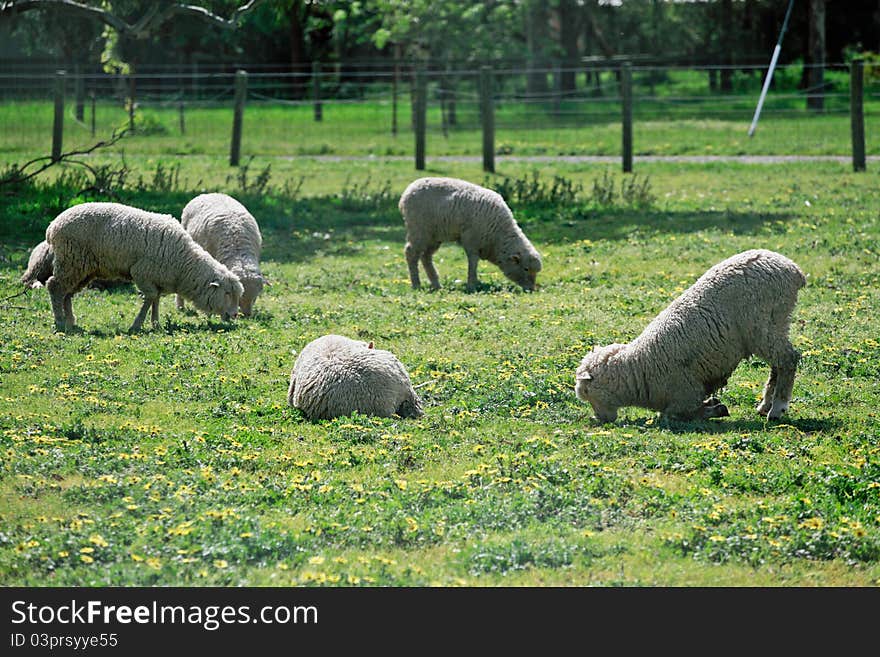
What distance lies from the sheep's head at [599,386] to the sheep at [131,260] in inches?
183

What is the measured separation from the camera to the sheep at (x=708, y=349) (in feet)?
28.6

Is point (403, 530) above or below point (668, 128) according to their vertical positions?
below

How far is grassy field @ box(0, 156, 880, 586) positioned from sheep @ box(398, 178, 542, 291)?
38 centimetres

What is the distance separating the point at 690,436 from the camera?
27.3 ft

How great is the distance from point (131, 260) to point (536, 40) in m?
Answer: 35.3

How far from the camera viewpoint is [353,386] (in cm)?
886

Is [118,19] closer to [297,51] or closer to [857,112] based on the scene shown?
[857,112]

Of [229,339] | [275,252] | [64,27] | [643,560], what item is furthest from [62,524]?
[64,27]

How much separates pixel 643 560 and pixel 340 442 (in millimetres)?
2615

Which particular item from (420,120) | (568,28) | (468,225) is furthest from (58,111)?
(568,28)

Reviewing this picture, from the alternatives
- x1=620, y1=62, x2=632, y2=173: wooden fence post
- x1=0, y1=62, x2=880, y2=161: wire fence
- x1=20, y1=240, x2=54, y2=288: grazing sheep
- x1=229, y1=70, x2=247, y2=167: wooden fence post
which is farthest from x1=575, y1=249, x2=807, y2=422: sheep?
x1=229, y1=70, x2=247, y2=167: wooden fence post

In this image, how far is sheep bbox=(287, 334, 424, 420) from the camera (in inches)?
348

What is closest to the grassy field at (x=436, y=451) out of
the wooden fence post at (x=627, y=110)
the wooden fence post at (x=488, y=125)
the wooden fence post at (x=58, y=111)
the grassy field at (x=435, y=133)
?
the wooden fence post at (x=627, y=110)
